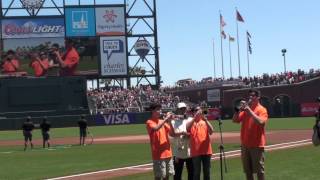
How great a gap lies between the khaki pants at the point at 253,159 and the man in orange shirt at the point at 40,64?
55.0 metres

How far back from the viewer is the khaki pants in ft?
37.3

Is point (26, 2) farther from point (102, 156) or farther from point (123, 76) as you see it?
point (102, 156)

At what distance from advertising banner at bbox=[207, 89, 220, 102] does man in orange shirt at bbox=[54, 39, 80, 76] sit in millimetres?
27355

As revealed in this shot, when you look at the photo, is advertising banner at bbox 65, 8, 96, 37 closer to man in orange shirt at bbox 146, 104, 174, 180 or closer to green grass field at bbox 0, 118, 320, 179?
green grass field at bbox 0, 118, 320, 179

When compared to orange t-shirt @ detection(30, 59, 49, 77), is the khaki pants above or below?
below

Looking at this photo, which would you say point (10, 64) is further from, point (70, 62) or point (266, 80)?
point (266, 80)

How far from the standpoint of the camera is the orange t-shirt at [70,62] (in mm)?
65062

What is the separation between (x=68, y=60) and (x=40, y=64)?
2.92 m

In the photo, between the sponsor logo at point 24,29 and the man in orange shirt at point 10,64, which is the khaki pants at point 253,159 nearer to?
the man in orange shirt at point 10,64

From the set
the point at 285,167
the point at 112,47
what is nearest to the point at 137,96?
the point at 112,47

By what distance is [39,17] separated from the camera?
6569 cm

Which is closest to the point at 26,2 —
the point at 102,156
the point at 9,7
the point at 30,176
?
the point at 9,7

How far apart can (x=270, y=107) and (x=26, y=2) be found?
2970 cm

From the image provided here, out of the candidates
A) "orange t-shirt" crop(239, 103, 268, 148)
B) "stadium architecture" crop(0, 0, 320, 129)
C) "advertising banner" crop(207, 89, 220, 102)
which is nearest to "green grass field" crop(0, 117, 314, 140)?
"stadium architecture" crop(0, 0, 320, 129)
